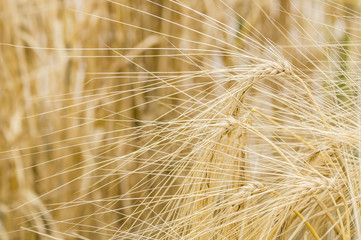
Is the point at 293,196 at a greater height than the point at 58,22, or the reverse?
the point at 58,22

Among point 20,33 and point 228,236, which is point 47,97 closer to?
point 20,33

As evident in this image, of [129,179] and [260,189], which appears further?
[129,179]

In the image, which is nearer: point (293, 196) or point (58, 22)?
point (293, 196)

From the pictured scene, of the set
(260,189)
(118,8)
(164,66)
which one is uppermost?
(118,8)

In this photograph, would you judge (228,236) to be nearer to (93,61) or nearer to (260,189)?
(260,189)

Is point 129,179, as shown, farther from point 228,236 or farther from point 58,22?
point 228,236

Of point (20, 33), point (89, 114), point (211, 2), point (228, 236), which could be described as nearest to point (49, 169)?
point (89, 114)

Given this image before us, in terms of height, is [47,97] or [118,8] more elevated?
[118,8]

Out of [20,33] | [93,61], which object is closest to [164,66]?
[93,61]

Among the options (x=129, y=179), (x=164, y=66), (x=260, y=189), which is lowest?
(x=129, y=179)
